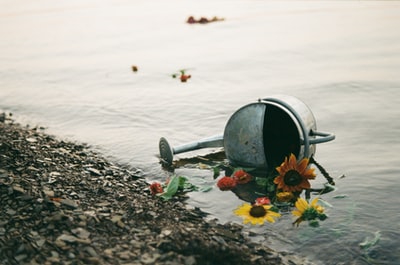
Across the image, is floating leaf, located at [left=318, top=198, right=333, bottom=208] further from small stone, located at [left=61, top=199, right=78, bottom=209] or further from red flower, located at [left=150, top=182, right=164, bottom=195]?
small stone, located at [left=61, top=199, right=78, bottom=209]

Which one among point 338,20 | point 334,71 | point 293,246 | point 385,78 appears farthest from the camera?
point 338,20

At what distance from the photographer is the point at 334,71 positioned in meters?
8.41

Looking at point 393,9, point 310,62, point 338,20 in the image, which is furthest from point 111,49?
point 393,9

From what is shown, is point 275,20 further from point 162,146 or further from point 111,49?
point 162,146

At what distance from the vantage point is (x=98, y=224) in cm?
369

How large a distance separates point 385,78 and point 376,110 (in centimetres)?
140

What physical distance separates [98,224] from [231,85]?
4.63 m

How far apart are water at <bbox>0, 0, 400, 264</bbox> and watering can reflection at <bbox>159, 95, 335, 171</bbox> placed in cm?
36

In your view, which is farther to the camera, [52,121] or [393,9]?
[393,9]

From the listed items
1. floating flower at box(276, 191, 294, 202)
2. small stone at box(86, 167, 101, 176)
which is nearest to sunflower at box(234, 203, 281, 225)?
floating flower at box(276, 191, 294, 202)

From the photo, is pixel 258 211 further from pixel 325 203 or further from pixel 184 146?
pixel 184 146

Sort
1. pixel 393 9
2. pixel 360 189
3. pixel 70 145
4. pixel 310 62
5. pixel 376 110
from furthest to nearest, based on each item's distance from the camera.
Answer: pixel 393 9 < pixel 310 62 < pixel 376 110 < pixel 70 145 < pixel 360 189

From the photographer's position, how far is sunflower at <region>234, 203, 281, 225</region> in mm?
3898

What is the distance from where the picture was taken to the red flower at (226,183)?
4641 mm
